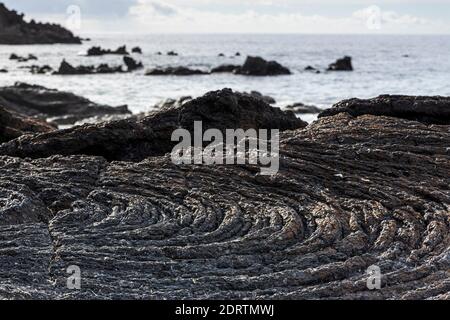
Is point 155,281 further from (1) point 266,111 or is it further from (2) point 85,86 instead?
(2) point 85,86

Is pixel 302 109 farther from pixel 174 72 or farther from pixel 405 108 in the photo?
pixel 174 72

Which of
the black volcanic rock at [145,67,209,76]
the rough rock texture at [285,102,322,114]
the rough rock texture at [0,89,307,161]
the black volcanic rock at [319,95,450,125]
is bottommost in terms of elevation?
the rough rock texture at [285,102,322,114]

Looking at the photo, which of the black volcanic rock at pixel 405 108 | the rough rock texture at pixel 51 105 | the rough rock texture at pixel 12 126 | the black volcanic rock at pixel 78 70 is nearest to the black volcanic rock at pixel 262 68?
the black volcanic rock at pixel 78 70

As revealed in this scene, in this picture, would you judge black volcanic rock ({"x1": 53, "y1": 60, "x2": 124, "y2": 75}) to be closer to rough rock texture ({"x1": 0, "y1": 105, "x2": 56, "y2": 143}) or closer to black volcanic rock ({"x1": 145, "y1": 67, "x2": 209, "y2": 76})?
black volcanic rock ({"x1": 145, "y1": 67, "x2": 209, "y2": 76})

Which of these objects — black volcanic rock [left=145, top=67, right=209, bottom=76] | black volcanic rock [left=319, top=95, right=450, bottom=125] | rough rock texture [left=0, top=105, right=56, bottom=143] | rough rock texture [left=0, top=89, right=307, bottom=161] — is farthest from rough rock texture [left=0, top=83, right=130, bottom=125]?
black volcanic rock [left=145, top=67, right=209, bottom=76]

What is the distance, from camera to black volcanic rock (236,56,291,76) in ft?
236

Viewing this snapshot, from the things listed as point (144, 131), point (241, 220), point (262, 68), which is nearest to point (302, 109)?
point (144, 131)

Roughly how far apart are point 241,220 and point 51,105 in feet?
96.1

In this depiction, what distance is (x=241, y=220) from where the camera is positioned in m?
7.17

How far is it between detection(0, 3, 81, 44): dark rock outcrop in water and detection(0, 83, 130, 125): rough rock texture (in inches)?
5040

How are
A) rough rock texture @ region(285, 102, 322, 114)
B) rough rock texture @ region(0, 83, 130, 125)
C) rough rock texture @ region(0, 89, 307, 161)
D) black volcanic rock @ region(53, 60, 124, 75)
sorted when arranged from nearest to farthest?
rough rock texture @ region(0, 89, 307, 161), rough rock texture @ region(0, 83, 130, 125), rough rock texture @ region(285, 102, 322, 114), black volcanic rock @ region(53, 60, 124, 75)

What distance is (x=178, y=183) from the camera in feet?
27.0

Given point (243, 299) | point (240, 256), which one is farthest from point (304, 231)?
point (243, 299)

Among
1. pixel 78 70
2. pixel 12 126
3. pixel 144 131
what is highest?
pixel 144 131
